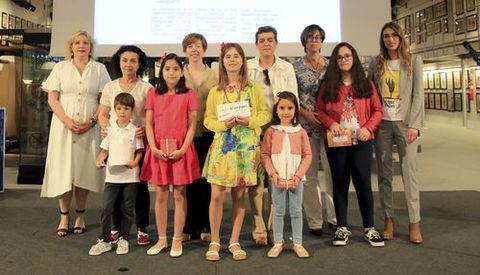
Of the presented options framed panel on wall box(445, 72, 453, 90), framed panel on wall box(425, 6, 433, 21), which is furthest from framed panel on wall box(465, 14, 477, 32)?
framed panel on wall box(445, 72, 453, 90)

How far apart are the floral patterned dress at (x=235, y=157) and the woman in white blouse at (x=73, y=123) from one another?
107 cm

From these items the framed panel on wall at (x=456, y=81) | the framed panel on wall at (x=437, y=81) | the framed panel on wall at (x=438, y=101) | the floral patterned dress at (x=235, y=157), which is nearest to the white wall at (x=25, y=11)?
the floral patterned dress at (x=235, y=157)

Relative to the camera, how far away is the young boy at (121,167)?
266 cm

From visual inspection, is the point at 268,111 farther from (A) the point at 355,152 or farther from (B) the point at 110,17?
(B) the point at 110,17

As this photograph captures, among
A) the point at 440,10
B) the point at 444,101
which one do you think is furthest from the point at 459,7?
the point at 444,101

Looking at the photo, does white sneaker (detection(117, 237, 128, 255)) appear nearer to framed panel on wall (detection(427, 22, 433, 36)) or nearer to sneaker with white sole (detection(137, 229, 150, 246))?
sneaker with white sole (detection(137, 229, 150, 246))

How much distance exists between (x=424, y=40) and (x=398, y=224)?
11489 mm

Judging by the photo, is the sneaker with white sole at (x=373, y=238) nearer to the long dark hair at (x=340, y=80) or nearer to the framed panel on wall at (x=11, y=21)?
the long dark hair at (x=340, y=80)

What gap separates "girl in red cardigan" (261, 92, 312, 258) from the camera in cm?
256

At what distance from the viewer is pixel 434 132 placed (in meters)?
11.2

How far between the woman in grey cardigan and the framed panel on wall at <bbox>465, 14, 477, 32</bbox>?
9.48 meters

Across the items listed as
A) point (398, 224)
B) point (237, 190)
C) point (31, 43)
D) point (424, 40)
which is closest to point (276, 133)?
point (237, 190)

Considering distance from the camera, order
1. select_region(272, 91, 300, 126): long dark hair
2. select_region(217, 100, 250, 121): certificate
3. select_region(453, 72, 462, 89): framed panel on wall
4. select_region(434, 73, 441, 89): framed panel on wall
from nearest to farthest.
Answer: select_region(217, 100, 250, 121): certificate < select_region(272, 91, 300, 126): long dark hair < select_region(453, 72, 462, 89): framed panel on wall < select_region(434, 73, 441, 89): framed panel on wall

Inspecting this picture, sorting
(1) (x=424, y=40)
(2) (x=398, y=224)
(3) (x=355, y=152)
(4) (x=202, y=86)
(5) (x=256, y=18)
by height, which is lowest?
(2) (x=398, y=224)
